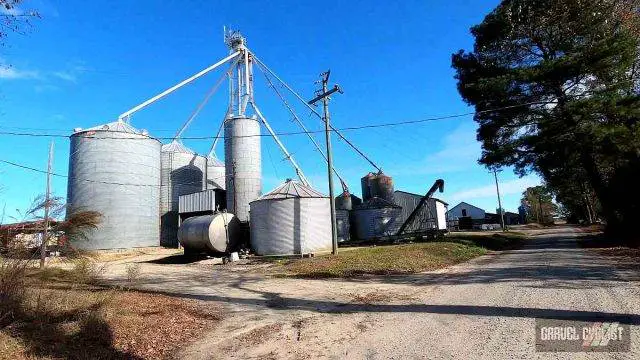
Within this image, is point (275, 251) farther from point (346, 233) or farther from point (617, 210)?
point (617, 210)

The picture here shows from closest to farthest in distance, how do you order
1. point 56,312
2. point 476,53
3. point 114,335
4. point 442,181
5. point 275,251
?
point 114,335 < point 56,312 < point 275,251 < point 476,53 < point 442,181

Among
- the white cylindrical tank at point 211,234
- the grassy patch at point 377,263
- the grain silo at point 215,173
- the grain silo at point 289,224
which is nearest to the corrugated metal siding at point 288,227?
the grain silo at point 289,224

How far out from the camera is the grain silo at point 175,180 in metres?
44.2

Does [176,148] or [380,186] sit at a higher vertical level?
[176,148]

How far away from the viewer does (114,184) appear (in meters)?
39.2

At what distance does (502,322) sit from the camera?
7.50 meters

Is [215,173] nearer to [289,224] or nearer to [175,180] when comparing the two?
[175,180]

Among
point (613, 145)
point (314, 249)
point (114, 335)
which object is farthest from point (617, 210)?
point (114, 335)

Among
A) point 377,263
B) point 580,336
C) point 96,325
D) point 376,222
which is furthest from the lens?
point 376,222

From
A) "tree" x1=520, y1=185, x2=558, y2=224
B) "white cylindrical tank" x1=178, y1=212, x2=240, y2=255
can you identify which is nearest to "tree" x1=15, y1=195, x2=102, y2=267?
"white cylindrical tank" x1=178, y1=212, x2=240, y2=255

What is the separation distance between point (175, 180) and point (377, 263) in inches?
1325

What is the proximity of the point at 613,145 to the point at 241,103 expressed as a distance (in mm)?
32676

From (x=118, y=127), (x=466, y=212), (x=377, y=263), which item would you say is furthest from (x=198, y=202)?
(x=466, y=212)

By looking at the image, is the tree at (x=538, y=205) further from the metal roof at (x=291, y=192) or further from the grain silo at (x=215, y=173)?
the metal roof at (x=291, y=192)
